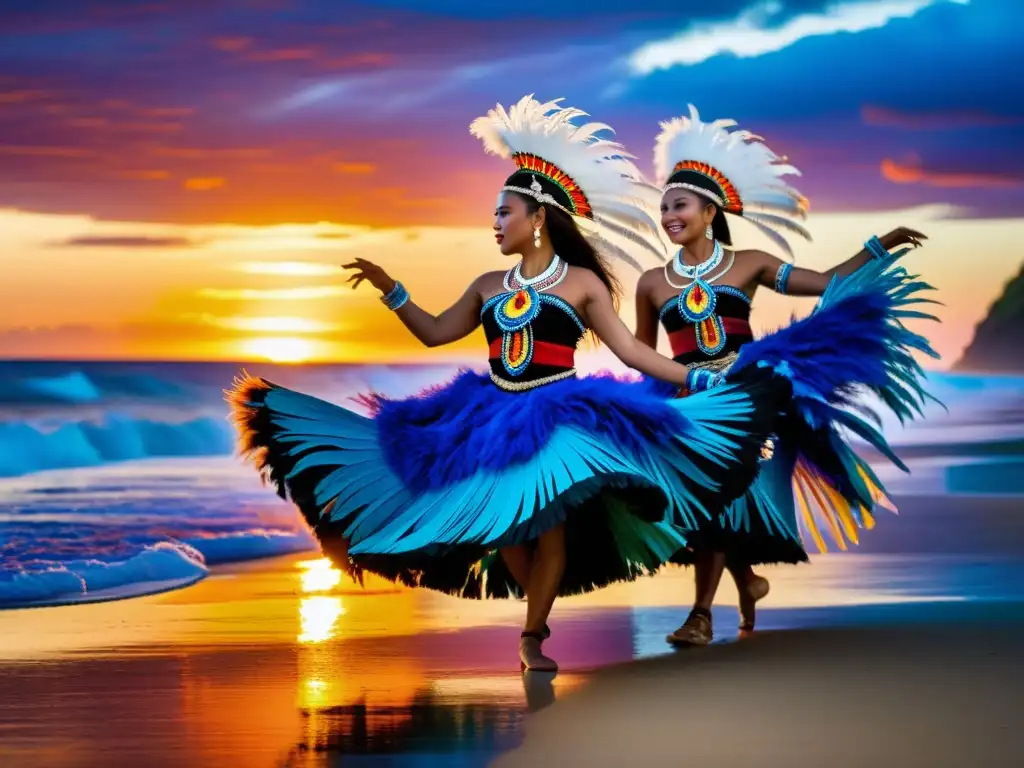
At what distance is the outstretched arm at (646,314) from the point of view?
24.6 ft

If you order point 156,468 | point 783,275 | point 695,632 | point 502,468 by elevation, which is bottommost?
point 695,632

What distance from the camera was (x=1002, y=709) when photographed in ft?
18.0

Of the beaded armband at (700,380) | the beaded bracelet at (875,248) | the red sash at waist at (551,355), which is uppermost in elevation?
the beaded bracelet at (875,248)

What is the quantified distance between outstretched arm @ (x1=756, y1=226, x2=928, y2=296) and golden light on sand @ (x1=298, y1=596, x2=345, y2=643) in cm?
215

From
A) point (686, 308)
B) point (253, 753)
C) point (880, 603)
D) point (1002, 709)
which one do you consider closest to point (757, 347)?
point (686, 308)

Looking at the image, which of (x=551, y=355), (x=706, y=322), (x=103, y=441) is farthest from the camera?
(x=103, y=441)

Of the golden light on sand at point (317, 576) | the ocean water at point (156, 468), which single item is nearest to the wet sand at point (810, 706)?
the golden light on sand at point (317, 576)

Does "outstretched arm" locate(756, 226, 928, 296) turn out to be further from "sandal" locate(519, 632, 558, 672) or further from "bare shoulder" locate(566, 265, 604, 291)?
"sandal" locate(519, 632, 558, 672)

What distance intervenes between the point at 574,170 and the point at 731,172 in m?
0.96

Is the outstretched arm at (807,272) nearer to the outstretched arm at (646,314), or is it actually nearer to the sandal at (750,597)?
the outstretched arm at (646,314)

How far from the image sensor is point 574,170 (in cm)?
693

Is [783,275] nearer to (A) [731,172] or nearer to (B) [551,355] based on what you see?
(A) [731,172]

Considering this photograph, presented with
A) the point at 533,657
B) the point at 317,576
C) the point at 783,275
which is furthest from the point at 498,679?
the point at 317,576

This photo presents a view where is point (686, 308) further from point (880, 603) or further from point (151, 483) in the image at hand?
point (151, 483)
